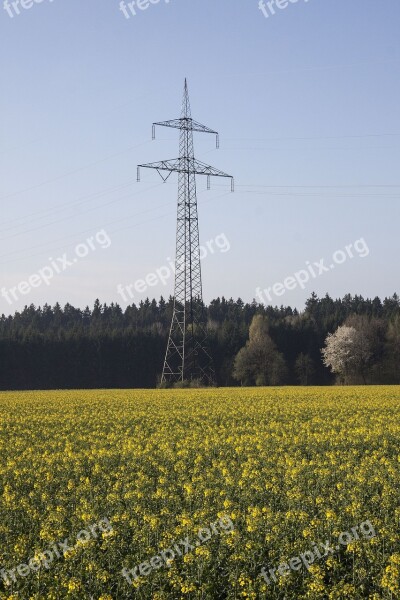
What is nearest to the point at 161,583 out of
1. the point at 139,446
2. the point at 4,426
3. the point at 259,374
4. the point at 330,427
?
the point at 139,446

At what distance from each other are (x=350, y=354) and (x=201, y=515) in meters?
85.3

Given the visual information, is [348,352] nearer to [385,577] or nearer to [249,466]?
[249,466]

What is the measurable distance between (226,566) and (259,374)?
79.0 m

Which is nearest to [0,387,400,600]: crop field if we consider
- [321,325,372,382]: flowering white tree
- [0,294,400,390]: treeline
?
[321,325,372,382]: flowering white tree

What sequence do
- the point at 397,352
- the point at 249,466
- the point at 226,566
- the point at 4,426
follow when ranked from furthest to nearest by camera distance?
the point at 397,352
the point at 4,426
the point at 249,466
the point at 226,566

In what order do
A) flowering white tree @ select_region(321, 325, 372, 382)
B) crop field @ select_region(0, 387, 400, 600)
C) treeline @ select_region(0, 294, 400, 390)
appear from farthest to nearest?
treeline @ select_region(0, 294, 400, 390), flowering white tree @ select_region(321, 325, 372, 382), crop field @ select_region(0, 387, 400, 600)

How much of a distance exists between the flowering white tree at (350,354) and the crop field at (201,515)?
7163 cm

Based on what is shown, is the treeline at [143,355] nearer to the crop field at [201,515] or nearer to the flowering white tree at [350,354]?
the flowering white tree at [350,354]

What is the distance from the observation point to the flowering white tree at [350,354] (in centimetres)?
9419

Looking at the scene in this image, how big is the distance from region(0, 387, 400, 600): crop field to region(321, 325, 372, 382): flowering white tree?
235 feet

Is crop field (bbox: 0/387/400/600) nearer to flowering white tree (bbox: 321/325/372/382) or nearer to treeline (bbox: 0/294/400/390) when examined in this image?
flowering white tree (bbox: 321/325/372/382)

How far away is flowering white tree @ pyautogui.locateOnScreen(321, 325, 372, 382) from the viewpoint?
3708 inches

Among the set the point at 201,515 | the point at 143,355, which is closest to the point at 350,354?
the point at 143,355

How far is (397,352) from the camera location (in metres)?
95.4
